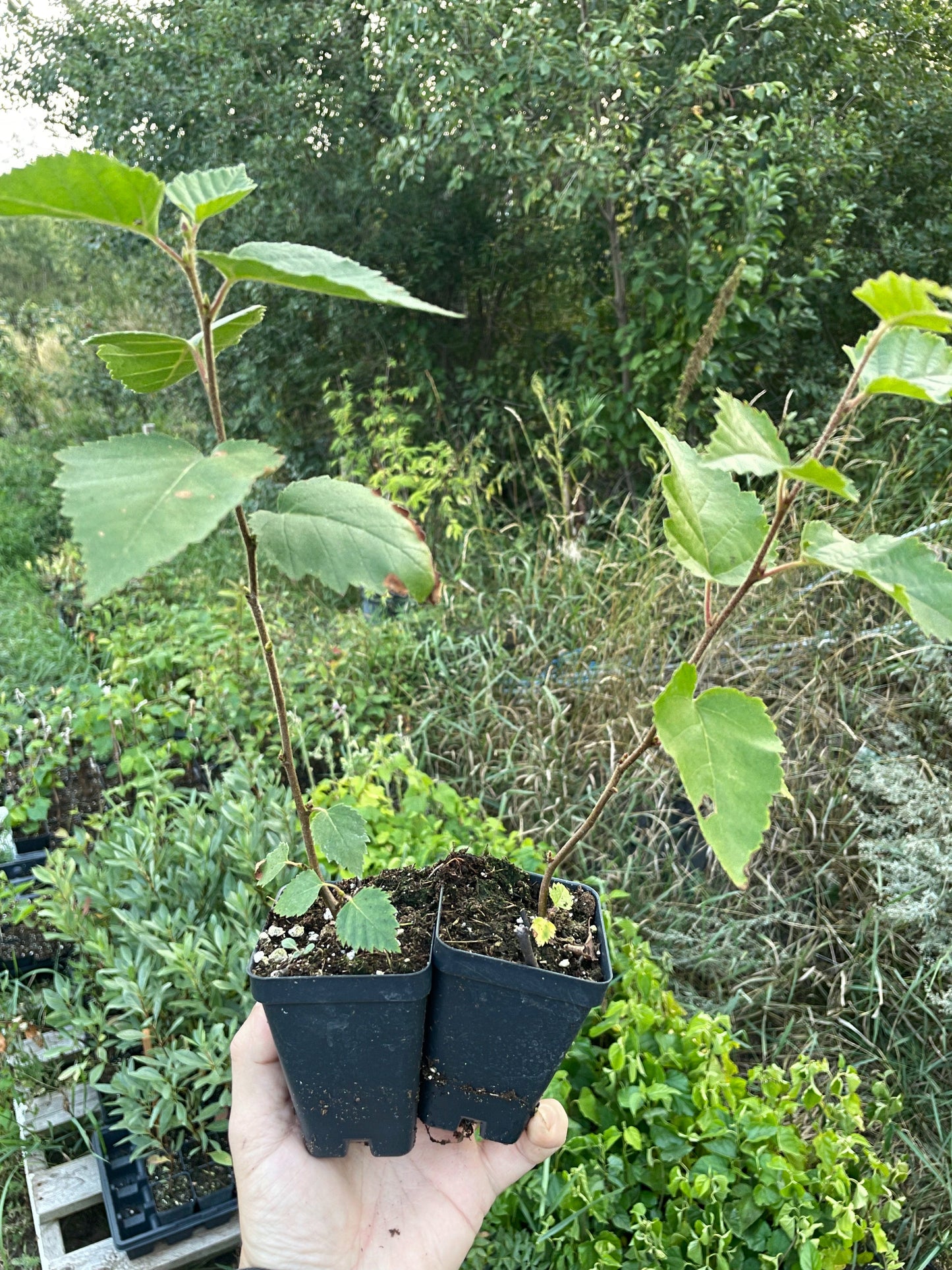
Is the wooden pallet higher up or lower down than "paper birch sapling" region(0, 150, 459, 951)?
lower down

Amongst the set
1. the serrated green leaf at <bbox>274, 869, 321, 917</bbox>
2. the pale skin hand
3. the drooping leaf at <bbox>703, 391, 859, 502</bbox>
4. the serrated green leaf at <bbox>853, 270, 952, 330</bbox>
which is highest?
the serrated green leaf at <bbox>853, 270, 952, 330</bbox>

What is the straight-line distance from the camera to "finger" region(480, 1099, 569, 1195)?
1.11m

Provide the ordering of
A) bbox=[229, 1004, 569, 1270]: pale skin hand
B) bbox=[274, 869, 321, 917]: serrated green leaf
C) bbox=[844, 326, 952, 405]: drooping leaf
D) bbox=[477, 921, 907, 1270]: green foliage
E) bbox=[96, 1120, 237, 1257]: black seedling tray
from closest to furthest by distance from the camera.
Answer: bbox=[844, 326, 952, 405]: drooping leaf → bbox=[274, 869, 321, 917]: serrated green leaf → bbox=[229, 1004, 569, 1270]: pale skin hand → bbox=[477, 921, 907, 1270]: green foliage → bbox=[96, 1120, 237, 1257]: black seedling tray

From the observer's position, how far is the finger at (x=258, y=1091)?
1087mm

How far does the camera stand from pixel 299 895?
0.84 meters

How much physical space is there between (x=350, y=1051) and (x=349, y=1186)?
1.22 feet

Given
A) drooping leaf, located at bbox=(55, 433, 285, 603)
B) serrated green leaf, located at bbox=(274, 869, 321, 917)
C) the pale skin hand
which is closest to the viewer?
drooping leaf, located at bbox=(55, 433, 285, 603)

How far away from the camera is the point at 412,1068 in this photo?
96 centimetres

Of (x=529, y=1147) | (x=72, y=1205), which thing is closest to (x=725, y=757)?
(x=529, y=1147)

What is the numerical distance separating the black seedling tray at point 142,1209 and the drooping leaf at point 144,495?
5.21 ft

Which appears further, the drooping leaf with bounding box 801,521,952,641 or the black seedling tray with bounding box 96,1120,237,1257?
the black seedling tray with bounding box 96,1120,237,1257

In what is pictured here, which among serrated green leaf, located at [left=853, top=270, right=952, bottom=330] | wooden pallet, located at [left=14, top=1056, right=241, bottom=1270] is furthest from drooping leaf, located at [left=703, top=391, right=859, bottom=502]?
wooden pallet, located at [left=14, top=1056, right=241, bottom=1270]

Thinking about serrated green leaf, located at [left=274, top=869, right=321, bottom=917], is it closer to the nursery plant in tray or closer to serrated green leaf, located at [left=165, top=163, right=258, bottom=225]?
the nursery plant in tray

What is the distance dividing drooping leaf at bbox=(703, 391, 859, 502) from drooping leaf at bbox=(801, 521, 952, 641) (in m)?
0.05
